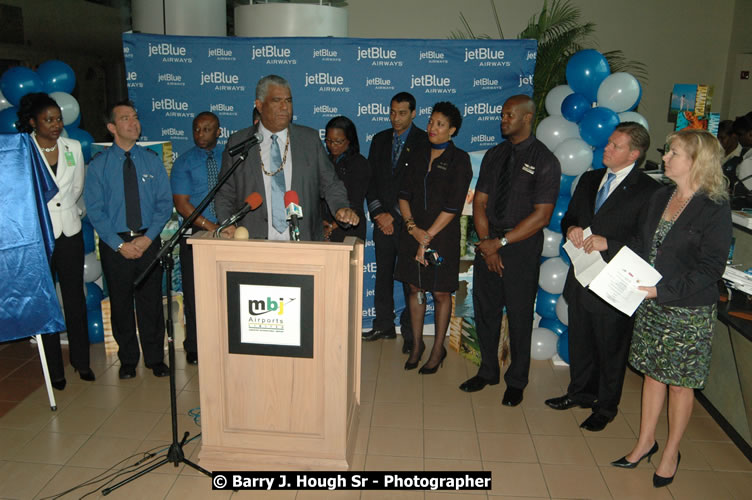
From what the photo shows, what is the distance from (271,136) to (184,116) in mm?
2055

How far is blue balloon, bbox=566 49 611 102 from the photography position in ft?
13.4

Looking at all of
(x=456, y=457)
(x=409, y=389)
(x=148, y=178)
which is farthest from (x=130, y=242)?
(x=456, y=457)

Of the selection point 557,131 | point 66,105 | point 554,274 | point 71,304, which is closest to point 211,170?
point 66,105

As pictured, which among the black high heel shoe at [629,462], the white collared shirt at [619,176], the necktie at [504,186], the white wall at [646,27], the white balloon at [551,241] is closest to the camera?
the black high heel shoe at [629,462]

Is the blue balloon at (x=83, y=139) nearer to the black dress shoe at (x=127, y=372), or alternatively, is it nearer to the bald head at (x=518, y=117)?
the black dress shoe at (x=127, y=372)

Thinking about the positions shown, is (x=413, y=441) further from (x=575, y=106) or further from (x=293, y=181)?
(x=575, y=106)

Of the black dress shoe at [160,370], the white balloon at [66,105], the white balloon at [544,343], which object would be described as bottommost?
the black dress shoe at [160,370]

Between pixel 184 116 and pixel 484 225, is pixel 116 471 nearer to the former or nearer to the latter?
pixel 484 225

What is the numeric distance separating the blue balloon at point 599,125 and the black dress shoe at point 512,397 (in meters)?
1.78

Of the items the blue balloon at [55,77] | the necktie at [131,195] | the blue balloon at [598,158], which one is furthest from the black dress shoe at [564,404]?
the blue balloon at [55,77]

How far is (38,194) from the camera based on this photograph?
3363 mm

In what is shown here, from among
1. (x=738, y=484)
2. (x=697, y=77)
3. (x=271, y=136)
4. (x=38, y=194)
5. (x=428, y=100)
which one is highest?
(x=697, y=77)

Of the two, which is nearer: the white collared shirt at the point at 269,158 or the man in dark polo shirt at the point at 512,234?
the white collared shirt at the point at 269,158

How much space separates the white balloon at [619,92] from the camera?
155 inches
